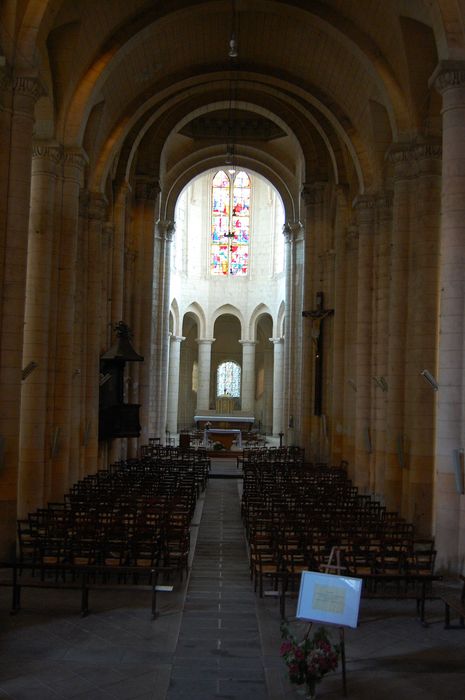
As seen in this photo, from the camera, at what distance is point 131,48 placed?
2528 cm

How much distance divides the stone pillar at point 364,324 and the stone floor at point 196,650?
537 inches

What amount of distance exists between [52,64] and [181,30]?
30.5ft

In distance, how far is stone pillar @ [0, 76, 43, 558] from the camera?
15570mm

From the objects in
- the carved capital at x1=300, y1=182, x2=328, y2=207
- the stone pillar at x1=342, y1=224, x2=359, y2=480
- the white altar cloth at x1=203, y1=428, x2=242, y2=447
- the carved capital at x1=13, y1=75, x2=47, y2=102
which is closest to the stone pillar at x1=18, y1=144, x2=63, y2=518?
the carved capital at x1=13, y1=75, x2=47, y2=102

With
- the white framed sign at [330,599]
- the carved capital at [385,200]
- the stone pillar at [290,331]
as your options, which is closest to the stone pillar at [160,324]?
the stone pillar at [290,331]

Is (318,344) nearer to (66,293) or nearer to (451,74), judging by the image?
(66,293)

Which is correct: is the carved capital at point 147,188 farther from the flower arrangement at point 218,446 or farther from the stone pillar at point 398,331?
the stone pillar at point 398,331

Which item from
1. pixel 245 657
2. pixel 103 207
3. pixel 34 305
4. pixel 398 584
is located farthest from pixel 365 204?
pixel 245 657

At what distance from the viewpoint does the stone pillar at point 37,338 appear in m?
19.2

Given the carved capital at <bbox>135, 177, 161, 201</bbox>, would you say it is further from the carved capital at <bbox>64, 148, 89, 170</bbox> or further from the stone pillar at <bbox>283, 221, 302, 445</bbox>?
the carved capital at <bbox>64, 148, 89, 170</bbox>

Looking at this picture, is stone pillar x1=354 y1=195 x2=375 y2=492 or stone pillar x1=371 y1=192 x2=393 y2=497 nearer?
stone pillar x1=371 y1=192 x2=393 y2=497

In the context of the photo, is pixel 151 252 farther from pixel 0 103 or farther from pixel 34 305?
pixel 0 103

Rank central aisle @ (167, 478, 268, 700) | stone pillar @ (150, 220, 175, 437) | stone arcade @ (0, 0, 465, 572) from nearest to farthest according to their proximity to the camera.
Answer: central aisle @ (167, 478, 268, 700)
stone arcade @ (0, 0, 465, 572)
stone pillar @ (150, 220, 175, 437)

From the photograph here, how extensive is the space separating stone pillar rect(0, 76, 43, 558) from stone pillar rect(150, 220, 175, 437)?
23.3 meters
